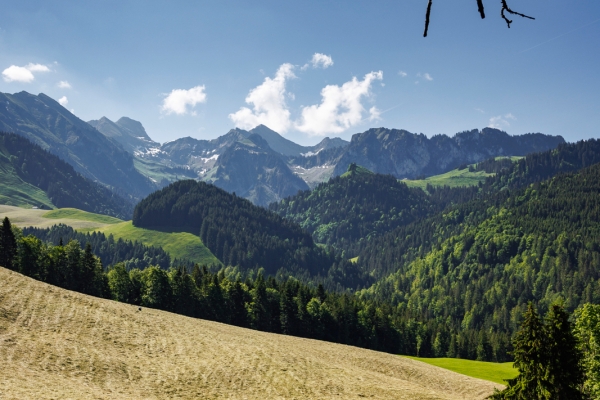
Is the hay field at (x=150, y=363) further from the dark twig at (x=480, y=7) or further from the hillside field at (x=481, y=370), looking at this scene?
the dark twig at (x=480, y=7)

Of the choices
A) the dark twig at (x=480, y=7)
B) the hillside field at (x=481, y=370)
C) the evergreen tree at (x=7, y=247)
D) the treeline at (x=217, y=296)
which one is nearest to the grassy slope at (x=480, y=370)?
the hillside field at (x=481, y=370)

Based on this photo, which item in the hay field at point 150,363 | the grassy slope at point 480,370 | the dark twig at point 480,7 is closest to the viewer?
the dark twig at point 480,7

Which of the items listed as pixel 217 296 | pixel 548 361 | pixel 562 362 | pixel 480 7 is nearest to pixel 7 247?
pixel 217 296

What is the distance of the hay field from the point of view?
32.8 m

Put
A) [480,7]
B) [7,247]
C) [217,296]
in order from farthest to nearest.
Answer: [217,296]
[7,247]
[480,7]

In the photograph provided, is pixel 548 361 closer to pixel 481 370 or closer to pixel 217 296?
pixel 481 370

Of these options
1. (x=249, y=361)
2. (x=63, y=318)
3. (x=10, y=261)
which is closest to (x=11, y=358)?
(x=63, y=318)

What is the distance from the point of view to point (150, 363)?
4056 centimetres

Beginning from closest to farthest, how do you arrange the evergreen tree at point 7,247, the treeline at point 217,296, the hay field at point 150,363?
the hay field at point 150,363 < the evergreen tree at point 7,247 < the treeline at point 217,296

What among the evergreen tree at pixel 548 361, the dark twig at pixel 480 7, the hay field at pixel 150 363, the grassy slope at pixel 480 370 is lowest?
Result: the grassy slope at pixel 480 370

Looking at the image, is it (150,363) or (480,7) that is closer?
(480,7)

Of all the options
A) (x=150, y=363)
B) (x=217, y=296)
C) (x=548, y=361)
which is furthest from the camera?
(x=217, y=296)

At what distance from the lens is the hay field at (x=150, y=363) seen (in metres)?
32.8

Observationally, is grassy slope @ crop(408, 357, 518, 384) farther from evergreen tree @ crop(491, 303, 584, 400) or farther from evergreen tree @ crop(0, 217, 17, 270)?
evergreen tree @ crop(0, 217, 17, 270)
